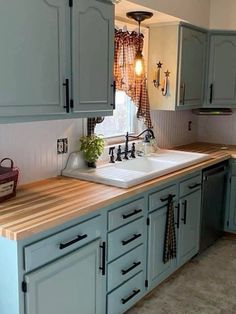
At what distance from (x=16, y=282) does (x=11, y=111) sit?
0.81 metres

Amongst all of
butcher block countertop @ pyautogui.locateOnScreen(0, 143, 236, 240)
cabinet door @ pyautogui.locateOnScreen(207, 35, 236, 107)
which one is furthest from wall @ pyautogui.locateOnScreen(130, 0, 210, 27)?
butcher block countertop @ pyautogui.locateOnScreen(0, 143, 236, 240)

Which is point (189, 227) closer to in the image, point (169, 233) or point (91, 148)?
point (169, 233)

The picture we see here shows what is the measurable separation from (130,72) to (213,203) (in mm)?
1449

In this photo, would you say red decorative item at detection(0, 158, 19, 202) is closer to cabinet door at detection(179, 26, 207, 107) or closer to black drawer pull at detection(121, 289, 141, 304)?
black drawer pull at detection(121, 289, 141, 304)

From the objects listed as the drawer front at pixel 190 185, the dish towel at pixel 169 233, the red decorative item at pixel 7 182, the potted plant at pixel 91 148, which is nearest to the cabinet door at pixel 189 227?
the drawer front at pixel 190 185

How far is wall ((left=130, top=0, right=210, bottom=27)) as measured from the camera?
9.57 feet

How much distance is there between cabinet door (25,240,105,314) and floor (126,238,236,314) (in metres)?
0.56

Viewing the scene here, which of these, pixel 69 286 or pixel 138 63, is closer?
pixel 69 286

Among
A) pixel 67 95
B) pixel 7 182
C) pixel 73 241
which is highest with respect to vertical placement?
pixel 67 95

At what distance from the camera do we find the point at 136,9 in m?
2.87

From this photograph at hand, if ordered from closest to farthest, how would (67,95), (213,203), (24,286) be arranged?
(24,286), (67,95), (213,203)

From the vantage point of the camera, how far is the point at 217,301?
2.77m

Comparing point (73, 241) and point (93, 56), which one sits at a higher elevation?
point (93, 56)

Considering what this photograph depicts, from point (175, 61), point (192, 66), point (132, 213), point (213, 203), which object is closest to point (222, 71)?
point (192, 66)
